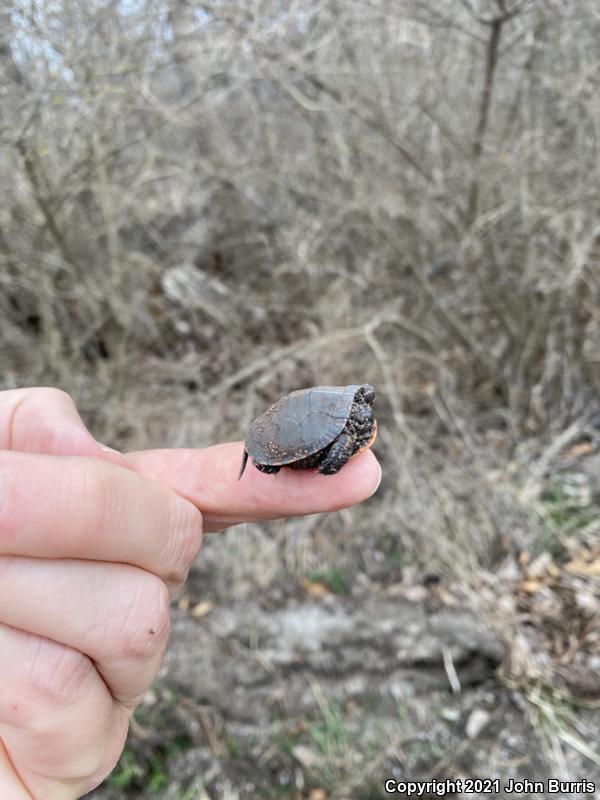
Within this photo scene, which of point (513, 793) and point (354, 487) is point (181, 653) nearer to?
point (513, 793)

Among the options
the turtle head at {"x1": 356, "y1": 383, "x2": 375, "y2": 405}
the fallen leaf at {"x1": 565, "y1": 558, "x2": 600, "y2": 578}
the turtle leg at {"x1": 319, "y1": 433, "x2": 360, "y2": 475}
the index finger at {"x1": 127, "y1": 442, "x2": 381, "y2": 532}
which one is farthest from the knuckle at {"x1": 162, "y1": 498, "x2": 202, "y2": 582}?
the fallen leaf at {"x1": 565, "y1": 558, "x2": 600, "y2": 578}

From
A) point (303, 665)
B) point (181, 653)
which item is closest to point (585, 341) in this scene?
point (303, 665)

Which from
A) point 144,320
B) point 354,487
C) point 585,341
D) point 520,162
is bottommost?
point 144,320

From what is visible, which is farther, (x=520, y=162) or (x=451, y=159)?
(x=451, y=159)

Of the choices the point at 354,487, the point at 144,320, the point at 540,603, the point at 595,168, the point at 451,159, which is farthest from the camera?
the point at 144,320

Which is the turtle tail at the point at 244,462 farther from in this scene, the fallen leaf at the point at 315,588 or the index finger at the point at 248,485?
the fallen leaf at the point at 315,588

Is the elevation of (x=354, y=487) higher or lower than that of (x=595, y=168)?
lower

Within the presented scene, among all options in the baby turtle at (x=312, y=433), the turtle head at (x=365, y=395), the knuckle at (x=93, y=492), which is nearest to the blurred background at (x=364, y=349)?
the turtle head at (x=365, y=395)
